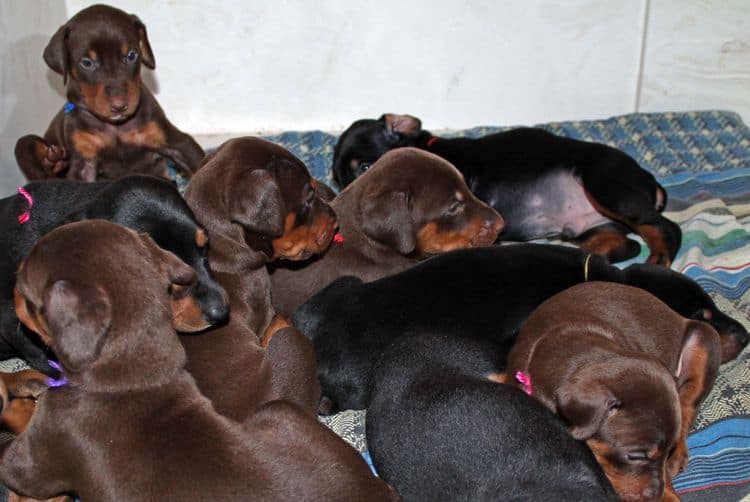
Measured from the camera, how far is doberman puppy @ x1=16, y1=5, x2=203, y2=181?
16.6 ft

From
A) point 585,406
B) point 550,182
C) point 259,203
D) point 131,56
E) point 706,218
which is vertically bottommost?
point 706,218

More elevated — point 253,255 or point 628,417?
point 253,255

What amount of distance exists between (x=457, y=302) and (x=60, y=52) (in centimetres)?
279

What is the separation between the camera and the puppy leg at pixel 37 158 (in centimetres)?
523

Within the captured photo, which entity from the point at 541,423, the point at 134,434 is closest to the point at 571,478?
the point at 541,423

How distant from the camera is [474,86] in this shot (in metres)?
6.97

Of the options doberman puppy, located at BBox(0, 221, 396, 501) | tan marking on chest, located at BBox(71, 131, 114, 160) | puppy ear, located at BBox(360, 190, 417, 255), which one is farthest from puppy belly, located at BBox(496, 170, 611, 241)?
doberman puppy, located at BBox(0, 221, 396, 501)

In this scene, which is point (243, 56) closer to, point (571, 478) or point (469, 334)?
point (469, 334)

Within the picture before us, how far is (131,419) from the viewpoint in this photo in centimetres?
298

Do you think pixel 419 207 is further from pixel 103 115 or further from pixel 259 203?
pixel 103 115

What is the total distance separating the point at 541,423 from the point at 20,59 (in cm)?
411

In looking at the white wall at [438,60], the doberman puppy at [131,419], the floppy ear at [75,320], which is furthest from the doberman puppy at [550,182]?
the floppy ear at [75,320]

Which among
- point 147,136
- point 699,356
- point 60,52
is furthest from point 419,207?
point 60,52

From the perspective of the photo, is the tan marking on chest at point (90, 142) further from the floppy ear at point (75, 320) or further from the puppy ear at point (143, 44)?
the floppy ear at point (75, 320)
